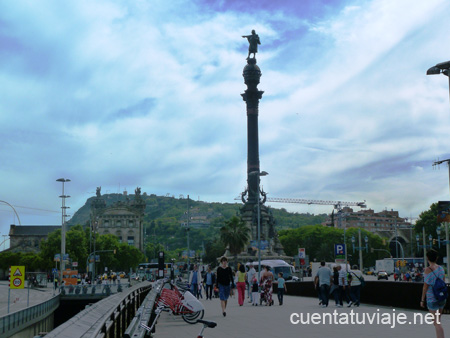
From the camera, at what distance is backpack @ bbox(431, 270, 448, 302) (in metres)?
10.1

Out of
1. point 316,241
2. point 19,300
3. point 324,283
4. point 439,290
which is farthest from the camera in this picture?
point 316,241

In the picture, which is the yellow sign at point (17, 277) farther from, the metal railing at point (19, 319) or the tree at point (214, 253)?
the tree at point (214, 253)

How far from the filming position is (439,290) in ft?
33.2

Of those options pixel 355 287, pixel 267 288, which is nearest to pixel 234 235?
pixel 267 288

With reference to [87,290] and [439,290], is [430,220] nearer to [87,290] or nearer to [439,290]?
[87,290]

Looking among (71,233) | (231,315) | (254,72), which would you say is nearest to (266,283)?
(231,315)

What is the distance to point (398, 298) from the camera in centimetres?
2086

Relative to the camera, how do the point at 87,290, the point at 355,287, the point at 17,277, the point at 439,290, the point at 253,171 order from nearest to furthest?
the point at 439,290 < the point at 355,287 < the point at 17,277 < the point at 87,290 < the point at 253,171

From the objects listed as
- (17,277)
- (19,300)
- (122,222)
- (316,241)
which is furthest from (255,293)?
(122,222)

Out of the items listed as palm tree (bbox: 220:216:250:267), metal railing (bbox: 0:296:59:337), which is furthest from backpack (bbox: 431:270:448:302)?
palm tree (bbox: 220:216:250:267)

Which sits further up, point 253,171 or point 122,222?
point 253,171

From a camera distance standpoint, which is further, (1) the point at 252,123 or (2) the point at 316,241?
(2) the point at 316,241

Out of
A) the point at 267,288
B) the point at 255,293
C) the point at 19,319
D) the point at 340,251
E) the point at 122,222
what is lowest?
the point at 19,319

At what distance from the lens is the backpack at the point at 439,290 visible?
33.0 feet
